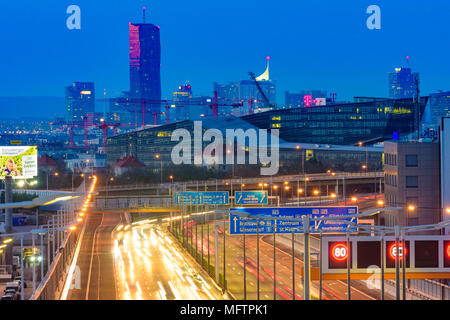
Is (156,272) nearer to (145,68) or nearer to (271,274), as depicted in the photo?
(271,274)

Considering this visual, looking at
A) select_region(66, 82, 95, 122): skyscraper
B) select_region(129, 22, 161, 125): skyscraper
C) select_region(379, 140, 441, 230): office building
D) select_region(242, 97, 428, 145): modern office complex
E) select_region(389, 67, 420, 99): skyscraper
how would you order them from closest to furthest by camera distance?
select_region(379, 140, 441, 230): office building → select_region(242, 97, 428, 145): modern office complex → select_region(389, 67, 420, 99): skyscraper → select_region(66, 82, 95, 122): skyscraper → select_region(129, 22, 161, 125): skyscraper

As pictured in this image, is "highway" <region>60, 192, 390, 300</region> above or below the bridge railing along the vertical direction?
below

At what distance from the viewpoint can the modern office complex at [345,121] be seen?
75.7 meters

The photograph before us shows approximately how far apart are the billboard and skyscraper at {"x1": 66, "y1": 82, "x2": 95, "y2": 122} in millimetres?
91819

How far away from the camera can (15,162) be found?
32.2 metres

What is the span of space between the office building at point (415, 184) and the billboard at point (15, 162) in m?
18.2

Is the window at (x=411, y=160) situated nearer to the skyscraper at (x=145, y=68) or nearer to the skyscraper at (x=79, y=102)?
the skyscraper at (x=79, y=102)

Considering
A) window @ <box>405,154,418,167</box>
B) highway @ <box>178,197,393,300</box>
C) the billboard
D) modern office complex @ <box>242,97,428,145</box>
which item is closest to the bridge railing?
highway @ <box>178,197,393,300</box>

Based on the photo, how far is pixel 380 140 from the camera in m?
75.9

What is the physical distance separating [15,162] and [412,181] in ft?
63.5

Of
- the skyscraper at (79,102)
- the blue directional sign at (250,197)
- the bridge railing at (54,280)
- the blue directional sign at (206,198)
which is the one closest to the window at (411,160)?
the blue directional sign at (250,197)

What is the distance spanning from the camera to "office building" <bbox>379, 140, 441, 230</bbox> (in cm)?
2252

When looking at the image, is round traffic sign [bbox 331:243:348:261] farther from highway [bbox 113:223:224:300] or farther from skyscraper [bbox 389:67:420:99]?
skyscraper [bbox 389:67:420:99]

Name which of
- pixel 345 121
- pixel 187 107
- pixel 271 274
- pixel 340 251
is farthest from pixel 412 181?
pixel 187 107
